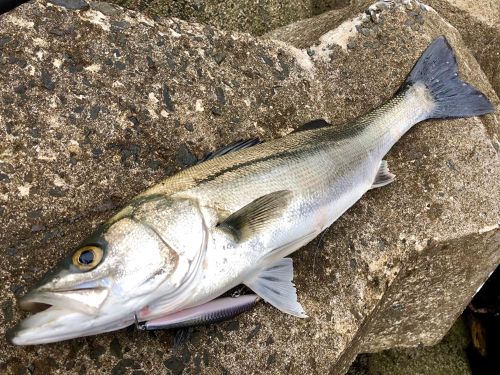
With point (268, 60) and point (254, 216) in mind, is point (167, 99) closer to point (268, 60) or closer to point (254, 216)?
point (268, 60)

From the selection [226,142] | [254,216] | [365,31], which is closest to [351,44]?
[365,31]

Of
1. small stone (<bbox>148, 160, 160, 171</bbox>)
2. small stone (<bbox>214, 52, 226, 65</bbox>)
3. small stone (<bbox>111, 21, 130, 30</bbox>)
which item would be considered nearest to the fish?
small stone (<bbox>148, 160, 160, 171</bbox>)

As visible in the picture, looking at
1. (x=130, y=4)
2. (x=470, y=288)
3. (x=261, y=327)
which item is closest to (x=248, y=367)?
(x=261, y=327)

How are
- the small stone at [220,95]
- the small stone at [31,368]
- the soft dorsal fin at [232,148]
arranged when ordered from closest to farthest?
the small stone at [31,368]
the soft dorsal fin at [232,148]
the small stone at [220,95]

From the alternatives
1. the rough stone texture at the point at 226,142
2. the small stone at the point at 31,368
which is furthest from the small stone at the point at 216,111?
the small stone at the point at 31,368

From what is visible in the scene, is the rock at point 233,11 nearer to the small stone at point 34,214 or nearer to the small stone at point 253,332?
the small stone at point 34,214

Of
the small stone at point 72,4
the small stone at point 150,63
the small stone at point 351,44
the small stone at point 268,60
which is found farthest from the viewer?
the small stone at point 351,44

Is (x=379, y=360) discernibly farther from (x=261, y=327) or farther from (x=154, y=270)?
(x=154, y=270)
